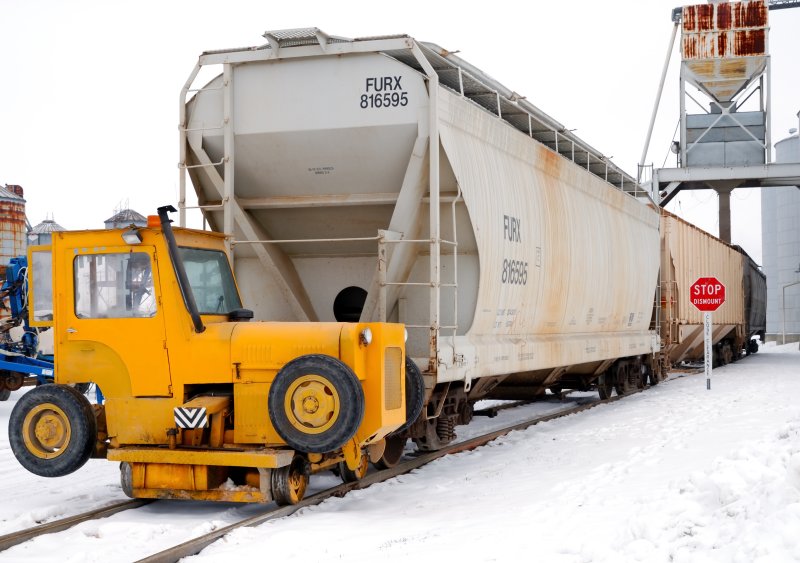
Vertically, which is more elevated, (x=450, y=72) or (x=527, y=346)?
(x=450, y=72)

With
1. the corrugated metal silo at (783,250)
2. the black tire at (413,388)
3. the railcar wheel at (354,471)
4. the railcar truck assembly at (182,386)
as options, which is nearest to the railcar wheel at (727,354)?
the corrugated metal silo at (783,250)

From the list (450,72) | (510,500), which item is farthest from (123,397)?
(450,72)

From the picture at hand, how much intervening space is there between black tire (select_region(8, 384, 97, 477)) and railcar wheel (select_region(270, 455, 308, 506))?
5.54 ft

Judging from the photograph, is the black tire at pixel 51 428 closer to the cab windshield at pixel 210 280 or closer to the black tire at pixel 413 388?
the cab windshield at pixel 210 280

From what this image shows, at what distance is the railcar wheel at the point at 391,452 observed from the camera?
31.2 feet

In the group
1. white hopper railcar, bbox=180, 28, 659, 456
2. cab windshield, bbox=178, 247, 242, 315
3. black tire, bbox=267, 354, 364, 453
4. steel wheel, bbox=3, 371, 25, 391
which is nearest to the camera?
black tire, bbox=267, 354, 364, 453

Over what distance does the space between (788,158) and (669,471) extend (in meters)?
53.5

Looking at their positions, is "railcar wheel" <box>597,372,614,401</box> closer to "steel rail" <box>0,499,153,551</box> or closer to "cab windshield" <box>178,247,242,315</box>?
"cab windshield" <box>178,247,242,315</box>

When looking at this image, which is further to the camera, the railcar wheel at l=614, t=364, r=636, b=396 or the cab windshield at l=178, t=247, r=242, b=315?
the railcar wheel at l=614, t=364, r=636, b=396

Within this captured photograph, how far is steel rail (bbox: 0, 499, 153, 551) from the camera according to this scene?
6.51 meters

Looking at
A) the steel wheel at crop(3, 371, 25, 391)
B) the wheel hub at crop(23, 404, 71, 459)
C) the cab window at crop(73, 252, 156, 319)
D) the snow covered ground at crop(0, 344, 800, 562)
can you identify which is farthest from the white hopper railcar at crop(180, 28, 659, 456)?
the steel wheel at crop(3, 371, 25, 391)

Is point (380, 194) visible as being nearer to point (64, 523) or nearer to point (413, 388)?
point (413, 388)

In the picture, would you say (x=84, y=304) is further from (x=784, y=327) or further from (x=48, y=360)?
(x=784, y=327)

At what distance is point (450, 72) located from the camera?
1015 centimetres
